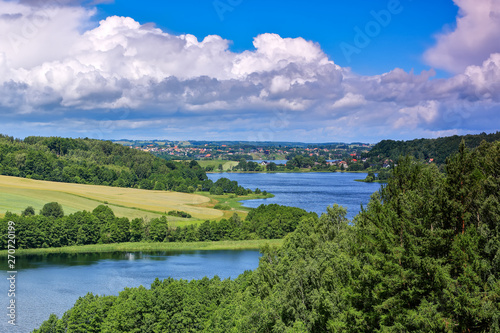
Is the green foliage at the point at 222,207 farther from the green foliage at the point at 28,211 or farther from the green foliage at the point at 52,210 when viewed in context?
the green foliage at the point at 28,211

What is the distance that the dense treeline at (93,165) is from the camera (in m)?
110

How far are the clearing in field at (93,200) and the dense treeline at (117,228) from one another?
4430mm

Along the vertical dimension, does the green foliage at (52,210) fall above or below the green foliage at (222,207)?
above

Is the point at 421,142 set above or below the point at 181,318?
above

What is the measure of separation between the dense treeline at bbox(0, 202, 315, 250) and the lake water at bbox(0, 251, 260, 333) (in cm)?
491

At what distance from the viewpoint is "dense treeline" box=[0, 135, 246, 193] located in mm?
110125

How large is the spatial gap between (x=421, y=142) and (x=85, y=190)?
101 meters

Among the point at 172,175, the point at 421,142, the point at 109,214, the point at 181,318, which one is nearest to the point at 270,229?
the point at 109,214

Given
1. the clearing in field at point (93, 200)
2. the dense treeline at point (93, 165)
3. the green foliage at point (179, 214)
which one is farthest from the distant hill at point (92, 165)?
the green foliage at point (179, 214)

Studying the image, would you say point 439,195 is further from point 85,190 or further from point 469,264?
point 85,190

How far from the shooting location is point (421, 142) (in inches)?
5423

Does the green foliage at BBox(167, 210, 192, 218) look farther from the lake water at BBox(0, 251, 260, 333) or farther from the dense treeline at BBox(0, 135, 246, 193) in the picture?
the dense treeline at BBox(0, 135, 246, 193)

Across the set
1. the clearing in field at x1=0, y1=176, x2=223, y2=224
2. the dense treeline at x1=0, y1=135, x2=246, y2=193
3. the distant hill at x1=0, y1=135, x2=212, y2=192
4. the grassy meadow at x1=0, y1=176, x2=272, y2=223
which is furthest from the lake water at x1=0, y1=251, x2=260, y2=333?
the distant hill at x1=0, y1=135, x2=212, y2=192

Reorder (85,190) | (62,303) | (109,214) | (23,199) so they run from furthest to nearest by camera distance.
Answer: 1. (85,190)
2. (23,199)
3. (109,214)
4. (62,303)
